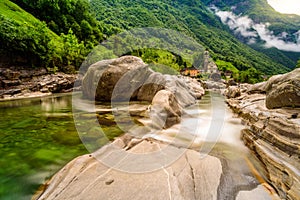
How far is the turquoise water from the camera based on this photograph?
172 inches

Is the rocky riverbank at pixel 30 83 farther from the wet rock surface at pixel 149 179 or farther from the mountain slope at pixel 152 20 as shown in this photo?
the mountain slope at pixel 152 20

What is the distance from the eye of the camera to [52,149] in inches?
242

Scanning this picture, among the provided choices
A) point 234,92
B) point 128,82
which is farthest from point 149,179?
point 234,92

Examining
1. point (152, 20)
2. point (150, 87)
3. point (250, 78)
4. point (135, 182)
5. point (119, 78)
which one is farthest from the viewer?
point (152, 20)

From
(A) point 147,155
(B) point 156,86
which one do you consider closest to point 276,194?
(A) point 147,155

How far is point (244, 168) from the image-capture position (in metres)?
5.13

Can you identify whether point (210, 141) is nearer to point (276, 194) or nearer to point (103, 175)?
point (276, 194)

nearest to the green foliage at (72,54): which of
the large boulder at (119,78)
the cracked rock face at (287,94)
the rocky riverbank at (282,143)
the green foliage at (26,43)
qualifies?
the green foliage at (26,43)

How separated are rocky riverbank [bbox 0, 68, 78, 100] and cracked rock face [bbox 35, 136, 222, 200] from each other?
19779 mm

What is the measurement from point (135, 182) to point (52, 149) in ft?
11.5

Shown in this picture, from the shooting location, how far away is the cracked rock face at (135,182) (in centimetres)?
352

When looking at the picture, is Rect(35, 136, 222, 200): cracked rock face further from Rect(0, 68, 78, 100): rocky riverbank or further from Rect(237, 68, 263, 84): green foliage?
Rect(237, 68, 263, 84): green foliage

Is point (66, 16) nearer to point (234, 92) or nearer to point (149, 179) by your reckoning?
point (234, 92)

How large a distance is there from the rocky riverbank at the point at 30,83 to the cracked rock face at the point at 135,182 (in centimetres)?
1978
